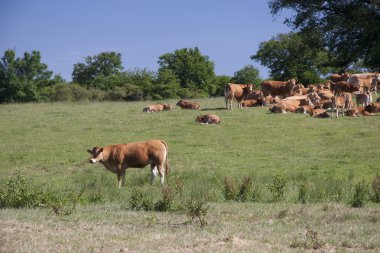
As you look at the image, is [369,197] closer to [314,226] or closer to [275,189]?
[275,189]

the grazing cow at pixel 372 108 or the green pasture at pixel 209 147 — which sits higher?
the grazing cow at pixel 372 108

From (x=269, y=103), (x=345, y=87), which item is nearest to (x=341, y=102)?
(x=345, y=87)

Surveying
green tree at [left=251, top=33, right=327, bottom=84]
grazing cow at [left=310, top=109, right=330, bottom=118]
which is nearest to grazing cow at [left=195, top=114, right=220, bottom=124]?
grazing cow at [left=310, top=109, right=330, bottom=118]

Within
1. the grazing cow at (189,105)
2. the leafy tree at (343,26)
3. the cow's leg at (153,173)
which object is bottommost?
the cow's leg at (153,173)

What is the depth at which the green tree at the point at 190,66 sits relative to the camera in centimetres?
9194

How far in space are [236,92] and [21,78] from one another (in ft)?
196

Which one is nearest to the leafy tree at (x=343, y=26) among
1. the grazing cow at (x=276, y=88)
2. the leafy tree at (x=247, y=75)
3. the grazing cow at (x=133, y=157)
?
the grazing cow at (x=133, y=157)

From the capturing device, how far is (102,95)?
57438 millimetres

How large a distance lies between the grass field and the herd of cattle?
1.69 ft

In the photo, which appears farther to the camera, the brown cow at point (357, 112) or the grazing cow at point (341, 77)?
the grazing cow at point (341, 77)

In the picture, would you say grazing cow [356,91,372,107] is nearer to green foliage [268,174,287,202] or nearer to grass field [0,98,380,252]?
grass field [0,98,380,252]

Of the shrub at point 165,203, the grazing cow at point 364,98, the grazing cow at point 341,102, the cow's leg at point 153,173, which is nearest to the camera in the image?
the shrub at point 165,203

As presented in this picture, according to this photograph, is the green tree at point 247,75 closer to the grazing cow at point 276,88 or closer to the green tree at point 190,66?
the green tree at point 190,66

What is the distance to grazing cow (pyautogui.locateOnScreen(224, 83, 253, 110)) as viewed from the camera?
32.3m
